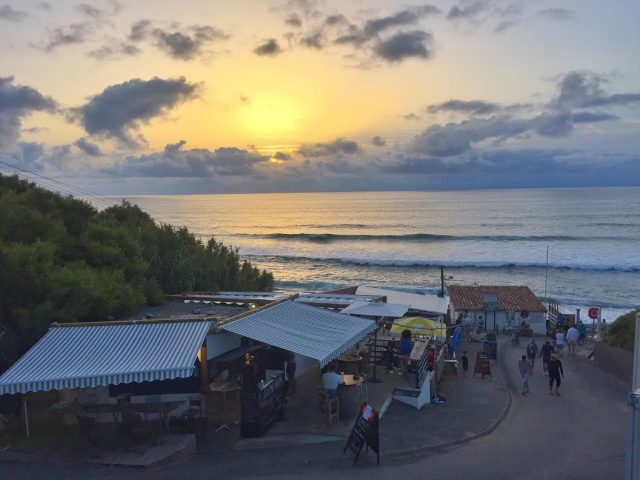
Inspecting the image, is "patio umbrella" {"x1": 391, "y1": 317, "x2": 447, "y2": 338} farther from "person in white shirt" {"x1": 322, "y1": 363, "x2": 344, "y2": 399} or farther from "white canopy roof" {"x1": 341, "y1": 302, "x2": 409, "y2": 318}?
"person in white shirt" {"x1": 322, "y1": 363, "x2": 344, "y2": 399}

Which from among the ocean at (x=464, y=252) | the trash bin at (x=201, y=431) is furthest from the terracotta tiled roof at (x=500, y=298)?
the trash bin at (x=201, y=431)

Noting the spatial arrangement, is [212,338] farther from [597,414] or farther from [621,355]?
[621,355]

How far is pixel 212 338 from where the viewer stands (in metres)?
11.3

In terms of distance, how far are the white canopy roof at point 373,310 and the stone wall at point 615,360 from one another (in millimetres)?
6723

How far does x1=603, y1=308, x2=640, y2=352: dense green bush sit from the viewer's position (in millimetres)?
16719

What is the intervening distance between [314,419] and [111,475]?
3966 mm

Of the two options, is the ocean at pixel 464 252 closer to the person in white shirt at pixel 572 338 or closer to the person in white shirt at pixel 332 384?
the person in white shirt at pixel 572 338

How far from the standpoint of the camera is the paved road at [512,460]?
28.8 feet

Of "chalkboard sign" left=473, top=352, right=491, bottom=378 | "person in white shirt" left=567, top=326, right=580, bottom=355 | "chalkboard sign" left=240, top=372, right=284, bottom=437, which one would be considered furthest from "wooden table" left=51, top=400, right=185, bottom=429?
"person in white shirt" left=567, top=326, right=580, bottom=355

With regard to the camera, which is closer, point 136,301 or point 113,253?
point 136,301

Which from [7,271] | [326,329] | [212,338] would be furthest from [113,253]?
[326,329]

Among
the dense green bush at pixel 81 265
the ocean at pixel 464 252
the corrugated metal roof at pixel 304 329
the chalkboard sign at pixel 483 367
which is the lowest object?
the ocean at pixel 464 252

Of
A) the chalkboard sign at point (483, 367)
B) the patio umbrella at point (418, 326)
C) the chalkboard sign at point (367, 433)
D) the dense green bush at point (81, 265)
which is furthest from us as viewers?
the patio umbrella at point (418, 326)

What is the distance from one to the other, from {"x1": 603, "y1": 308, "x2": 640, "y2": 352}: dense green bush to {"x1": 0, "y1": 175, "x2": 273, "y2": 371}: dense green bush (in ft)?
46.3
